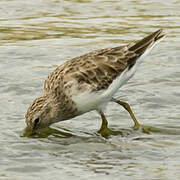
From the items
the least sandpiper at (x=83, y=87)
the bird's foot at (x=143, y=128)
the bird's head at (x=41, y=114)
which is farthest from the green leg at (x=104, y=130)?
the bird's head at (x=41, y=114)

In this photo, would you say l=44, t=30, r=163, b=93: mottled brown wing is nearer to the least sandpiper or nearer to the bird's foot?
the least sandpiper

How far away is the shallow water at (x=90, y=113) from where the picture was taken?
31.9 feet

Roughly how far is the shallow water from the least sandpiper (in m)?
0.38

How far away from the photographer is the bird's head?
36.7ft

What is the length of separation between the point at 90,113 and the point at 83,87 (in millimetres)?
1708

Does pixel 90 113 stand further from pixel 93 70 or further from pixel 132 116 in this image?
pixel 93 70

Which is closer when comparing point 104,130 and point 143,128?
point 104,130

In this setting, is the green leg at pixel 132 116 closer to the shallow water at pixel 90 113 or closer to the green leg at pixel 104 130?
the shallow water at pixel 90 113

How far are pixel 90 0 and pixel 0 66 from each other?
24.4 ft

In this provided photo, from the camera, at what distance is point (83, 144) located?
10938mm

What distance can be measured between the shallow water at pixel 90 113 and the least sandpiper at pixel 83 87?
1.25 feet

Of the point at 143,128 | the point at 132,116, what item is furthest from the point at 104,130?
the point at 132,116

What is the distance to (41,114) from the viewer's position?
447 inches

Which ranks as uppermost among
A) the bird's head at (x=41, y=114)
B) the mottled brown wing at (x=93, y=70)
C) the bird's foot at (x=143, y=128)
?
the mottled brown wing at (x=93, y=70)
